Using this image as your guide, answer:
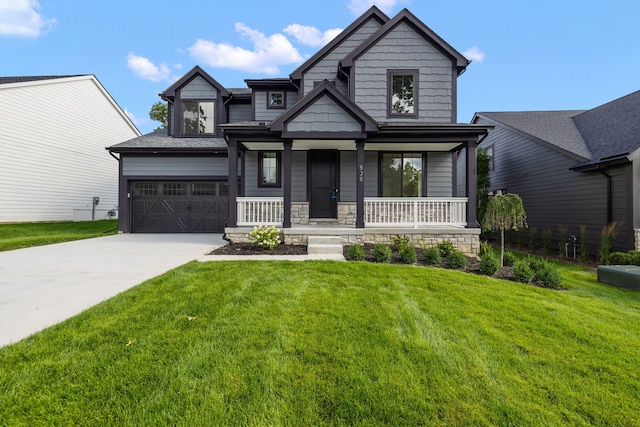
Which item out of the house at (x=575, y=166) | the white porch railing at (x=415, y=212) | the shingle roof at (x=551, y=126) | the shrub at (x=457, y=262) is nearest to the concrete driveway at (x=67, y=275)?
the white porch railing at (x=415, y=212)

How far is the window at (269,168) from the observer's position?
10.4m

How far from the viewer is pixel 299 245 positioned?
25.8 feet

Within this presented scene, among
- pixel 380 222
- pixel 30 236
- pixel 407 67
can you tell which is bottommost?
pixel 30 236

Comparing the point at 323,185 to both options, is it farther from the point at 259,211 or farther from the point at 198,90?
the point at 198,90

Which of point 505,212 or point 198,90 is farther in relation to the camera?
point 198,90

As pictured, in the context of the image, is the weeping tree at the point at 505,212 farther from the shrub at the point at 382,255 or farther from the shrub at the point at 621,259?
the shrub at the point at 621,259

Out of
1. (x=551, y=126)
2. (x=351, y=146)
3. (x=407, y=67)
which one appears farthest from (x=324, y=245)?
(x=551, y=126)

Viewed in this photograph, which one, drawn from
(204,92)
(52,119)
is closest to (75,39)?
(52,119)

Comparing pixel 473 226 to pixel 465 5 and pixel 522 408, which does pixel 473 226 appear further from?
pixel 465 5

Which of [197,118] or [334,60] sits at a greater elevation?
[334,60]

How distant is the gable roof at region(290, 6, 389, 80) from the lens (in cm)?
1021

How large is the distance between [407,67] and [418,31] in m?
1.17

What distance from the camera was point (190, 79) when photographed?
12.0 metres

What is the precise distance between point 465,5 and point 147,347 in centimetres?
1536
